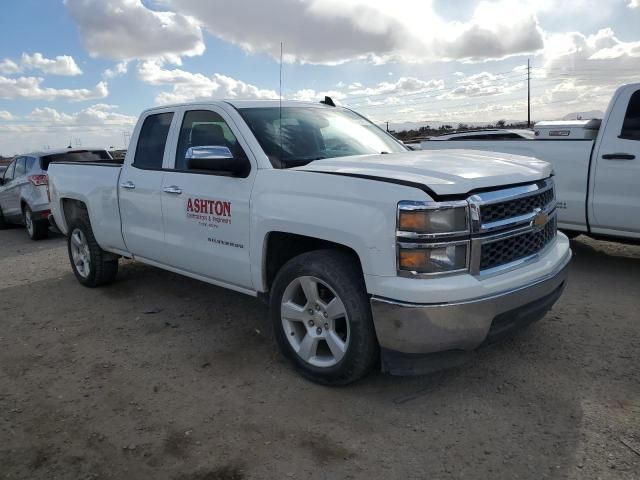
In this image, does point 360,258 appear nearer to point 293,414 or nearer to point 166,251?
point 293,414

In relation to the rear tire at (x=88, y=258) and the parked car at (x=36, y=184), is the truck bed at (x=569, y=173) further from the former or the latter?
the parked car at (x=36, y=184)

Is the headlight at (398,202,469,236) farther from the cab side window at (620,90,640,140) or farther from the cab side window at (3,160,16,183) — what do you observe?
the cab side window at (3,160,16,183)

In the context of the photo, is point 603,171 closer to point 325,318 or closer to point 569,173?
point 569,173

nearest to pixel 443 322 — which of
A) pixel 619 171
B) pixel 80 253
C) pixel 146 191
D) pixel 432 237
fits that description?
pixel 432 237

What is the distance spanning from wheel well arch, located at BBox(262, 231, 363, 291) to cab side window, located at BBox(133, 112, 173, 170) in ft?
5.27

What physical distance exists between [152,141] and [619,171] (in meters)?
4.66

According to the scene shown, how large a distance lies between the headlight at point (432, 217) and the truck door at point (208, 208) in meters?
1.31

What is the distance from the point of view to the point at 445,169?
10.5ft

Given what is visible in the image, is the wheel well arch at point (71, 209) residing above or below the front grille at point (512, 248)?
above

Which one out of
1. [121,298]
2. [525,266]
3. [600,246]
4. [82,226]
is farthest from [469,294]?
[600,246]

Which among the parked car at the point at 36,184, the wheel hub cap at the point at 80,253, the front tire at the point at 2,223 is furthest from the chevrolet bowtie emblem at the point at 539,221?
the front tire at the point at 2,223

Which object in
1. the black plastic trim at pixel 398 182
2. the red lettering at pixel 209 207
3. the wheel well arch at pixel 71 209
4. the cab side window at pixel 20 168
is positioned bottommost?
the wheel well arch at pixel 71 209

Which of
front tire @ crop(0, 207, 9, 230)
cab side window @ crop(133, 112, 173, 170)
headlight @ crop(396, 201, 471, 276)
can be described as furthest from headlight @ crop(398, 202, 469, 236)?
front tire @ crop(0, 207, 9, 230)

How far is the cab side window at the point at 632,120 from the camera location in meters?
5.65
